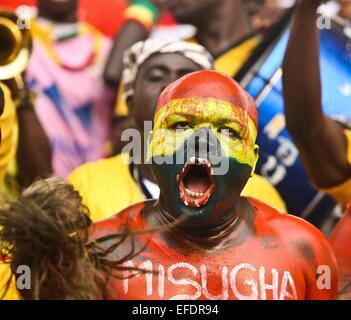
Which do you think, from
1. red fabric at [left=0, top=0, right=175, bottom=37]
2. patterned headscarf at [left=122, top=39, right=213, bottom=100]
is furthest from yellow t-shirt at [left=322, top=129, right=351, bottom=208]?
red fabric at [left=0, top=0, right=175, bottom=37]

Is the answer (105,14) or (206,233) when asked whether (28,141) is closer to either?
(105,14)

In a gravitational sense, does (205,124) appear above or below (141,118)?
below

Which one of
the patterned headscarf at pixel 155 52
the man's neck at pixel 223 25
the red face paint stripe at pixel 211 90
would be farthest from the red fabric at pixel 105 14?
the red face paint stripe at pixel 211 90

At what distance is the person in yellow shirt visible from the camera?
274cm

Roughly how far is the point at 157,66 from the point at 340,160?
55 centimetres

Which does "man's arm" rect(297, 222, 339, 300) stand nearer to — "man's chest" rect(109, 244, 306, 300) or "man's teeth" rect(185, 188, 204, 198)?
"man's chest" rect(109, 244, 306, 300)

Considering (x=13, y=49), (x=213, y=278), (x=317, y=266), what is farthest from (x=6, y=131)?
(x=317, y=266)

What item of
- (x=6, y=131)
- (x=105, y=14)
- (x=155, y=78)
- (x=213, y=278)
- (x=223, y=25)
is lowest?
(x=213, y=278)

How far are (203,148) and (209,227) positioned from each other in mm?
158

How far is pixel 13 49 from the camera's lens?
9.73ft

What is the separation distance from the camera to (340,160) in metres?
2.88

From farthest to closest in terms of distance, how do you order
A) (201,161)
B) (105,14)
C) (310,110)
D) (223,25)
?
(105,14) < (223,25) < (310,110) < (201,161)
